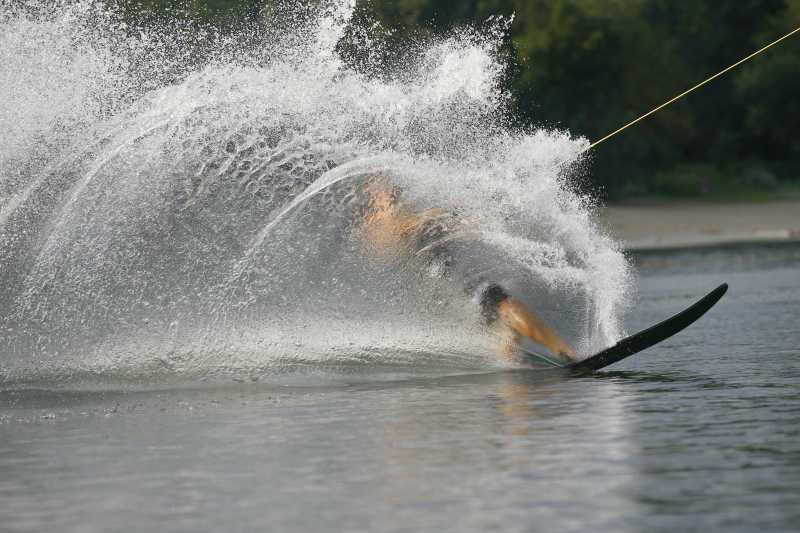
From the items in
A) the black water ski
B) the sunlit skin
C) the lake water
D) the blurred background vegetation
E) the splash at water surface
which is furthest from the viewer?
the blurred background vegetation

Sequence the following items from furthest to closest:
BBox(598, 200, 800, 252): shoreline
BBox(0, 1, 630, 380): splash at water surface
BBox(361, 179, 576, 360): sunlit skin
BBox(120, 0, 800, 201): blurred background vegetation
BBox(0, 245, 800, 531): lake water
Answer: BBox(120, 0, 800, 201): blurred background vegetation, BBox(598, 200, 800, 252): shoreline, BBox(0, 1, 630, 380): splash at water surface, BBox(361, 179, 576, 360): sunlit skin, BBox(0, 245, 800, 531): lake water

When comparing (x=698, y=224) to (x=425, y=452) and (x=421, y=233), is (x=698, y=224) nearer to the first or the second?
(x=421, y=233)

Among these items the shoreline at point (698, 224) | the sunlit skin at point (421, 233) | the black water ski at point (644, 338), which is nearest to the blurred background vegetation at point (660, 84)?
the shoreline at point (698, 224)

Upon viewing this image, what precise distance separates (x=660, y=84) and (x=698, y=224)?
14520 mm

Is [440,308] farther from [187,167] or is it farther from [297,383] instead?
[187,167]

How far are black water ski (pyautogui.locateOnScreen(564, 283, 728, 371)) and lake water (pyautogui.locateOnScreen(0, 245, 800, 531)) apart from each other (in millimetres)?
119

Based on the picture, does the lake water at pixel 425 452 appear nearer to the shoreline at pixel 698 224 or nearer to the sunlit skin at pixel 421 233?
the sunlit skin at pixel 421 233

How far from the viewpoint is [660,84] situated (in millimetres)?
54344

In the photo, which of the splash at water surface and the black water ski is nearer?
the black water ski

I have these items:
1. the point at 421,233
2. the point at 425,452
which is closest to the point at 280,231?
the point at 421,233

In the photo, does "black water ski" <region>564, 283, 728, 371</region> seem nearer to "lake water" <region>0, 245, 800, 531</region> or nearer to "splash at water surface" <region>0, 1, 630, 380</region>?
"lake water" <region>0, 245, 800, 531</region>

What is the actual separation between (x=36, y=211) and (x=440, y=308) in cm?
363

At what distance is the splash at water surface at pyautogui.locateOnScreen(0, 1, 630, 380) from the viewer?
12203mm

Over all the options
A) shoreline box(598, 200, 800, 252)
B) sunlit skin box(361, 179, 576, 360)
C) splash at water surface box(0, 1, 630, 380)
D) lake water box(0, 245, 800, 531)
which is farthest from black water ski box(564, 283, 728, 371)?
shoreline box(598, 200, 800, 252)
